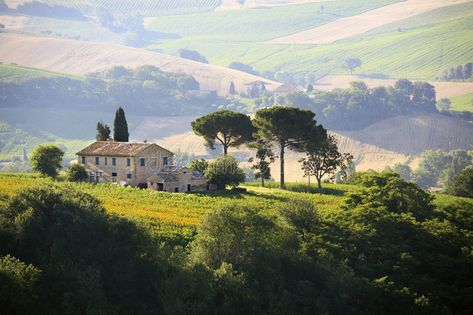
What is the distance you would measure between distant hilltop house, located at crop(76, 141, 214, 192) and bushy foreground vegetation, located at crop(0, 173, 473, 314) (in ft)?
60.3

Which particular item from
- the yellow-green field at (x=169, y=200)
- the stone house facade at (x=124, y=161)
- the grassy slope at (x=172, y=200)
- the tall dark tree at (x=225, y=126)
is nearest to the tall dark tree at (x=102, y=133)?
the stone house facade at (x=124, y=161)

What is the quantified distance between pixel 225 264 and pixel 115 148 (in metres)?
35.0

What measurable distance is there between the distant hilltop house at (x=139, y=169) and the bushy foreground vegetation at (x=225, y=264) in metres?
18.4

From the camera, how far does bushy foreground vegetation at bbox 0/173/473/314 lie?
44438 mm

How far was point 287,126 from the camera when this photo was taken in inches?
3317

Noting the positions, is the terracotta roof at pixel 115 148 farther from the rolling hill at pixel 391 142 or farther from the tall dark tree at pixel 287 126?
the rolling hill at pixel 391 142

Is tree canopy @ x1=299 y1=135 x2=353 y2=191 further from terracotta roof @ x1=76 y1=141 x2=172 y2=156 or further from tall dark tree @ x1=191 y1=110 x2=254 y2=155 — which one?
terracotta roof @ x1=76 y1=141 x2=172 y2=156

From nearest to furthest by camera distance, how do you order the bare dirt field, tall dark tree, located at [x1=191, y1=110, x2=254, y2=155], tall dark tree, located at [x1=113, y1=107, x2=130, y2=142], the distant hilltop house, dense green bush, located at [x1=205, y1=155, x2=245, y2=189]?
the distant hilltop house
dense green bush, located at [x1=205, y1=155, x2=245, y2=189]
tall dark tree, located at [x1=191, y1=110, x2=254, y2=155]
tall dark tree, located at [x1=113, y1=107, x2=130, y2=142]
the bare dirt field

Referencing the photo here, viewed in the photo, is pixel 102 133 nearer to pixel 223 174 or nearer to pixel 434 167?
pixel 223 174

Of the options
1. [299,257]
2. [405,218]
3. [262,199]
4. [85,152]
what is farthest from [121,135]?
[299,257]

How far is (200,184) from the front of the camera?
78812mm

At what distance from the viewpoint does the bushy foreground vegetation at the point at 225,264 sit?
4444 centimetres

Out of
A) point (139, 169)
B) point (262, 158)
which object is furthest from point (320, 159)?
point (139, 169)

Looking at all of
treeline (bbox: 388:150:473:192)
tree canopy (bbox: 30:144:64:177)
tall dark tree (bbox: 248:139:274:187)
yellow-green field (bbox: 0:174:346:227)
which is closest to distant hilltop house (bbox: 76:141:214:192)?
tree canopy (bbox: 30:144:64:177)
